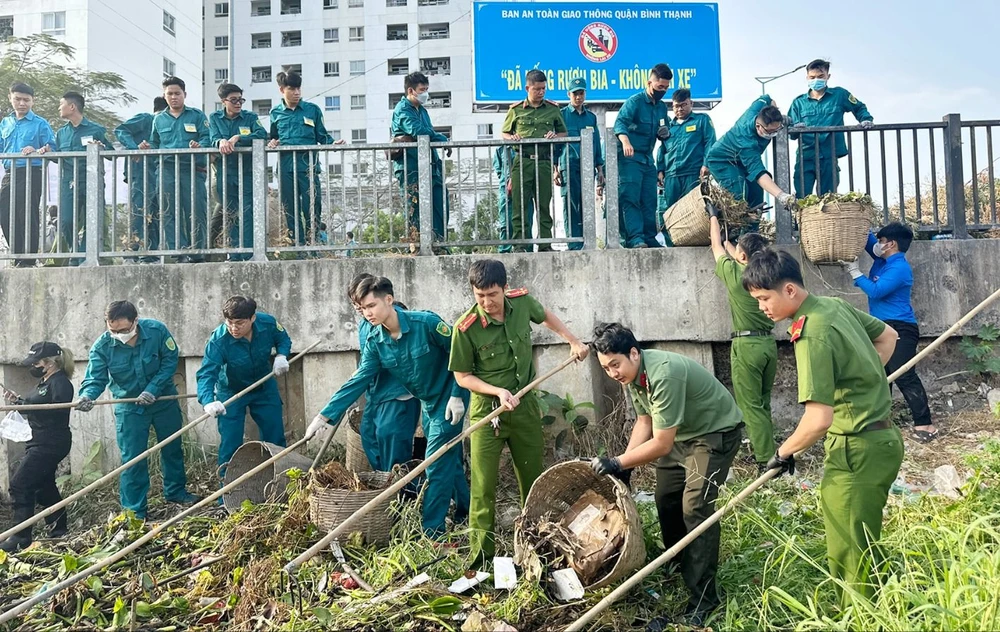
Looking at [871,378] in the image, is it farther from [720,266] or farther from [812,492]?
[720,266]

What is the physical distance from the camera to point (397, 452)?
507 centimetres

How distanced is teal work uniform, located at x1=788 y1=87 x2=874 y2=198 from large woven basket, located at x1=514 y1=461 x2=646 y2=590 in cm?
357

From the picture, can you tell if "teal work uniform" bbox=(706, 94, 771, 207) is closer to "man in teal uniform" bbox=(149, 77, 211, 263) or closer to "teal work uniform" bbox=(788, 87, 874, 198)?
"teal work uniform" bbox=(788, 87, 874, 198)

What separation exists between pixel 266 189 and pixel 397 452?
2596mm

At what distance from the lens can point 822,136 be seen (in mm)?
6570

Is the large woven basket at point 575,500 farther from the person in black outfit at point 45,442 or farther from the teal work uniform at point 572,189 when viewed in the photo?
the person in black outfit at point 45,442

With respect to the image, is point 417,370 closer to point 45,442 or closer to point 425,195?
point 425,195

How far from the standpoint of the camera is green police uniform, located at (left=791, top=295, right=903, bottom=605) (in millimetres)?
3186

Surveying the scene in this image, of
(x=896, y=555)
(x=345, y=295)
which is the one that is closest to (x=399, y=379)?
Answer: (x=345, y=295)

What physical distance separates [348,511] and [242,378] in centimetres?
193

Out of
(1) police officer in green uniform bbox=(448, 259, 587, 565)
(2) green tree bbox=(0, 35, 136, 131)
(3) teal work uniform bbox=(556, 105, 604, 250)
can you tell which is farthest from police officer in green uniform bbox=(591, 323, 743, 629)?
(2) green tree bbox=(0, 35, 136, 131)

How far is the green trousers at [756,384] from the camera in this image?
5.29m

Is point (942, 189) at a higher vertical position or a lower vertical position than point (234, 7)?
lower

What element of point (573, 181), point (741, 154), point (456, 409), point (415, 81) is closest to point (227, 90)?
point (415, 81)
